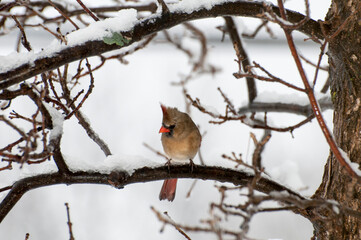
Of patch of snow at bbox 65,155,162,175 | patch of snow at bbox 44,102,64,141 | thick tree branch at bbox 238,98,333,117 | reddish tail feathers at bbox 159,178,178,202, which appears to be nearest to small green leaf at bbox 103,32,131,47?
patch of snow at bbox 44,102,64,141

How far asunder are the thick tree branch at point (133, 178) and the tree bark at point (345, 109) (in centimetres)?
22

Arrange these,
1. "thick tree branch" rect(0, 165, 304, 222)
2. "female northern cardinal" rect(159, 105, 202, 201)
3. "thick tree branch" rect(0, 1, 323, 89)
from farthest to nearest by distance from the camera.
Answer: "female northern cardinal" rect(159, 105, 202, 201) → "thick tree branch" rect(0, 165, 304, 222) → "thick tree branch" rect(0, 1, 323, 89)

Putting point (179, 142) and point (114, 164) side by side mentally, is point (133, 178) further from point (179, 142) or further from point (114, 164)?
point (179, 142)

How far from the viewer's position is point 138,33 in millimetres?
2143

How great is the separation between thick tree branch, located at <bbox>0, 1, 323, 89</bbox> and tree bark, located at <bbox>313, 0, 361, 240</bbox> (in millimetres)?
126

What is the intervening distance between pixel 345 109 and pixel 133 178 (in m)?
1.02

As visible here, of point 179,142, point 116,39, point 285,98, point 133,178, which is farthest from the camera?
point 285,98

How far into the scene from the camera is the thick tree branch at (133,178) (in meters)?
2.20

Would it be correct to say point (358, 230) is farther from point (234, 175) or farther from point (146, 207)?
point (146, 207)

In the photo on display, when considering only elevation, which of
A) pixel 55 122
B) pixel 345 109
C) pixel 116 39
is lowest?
pixel 55 122

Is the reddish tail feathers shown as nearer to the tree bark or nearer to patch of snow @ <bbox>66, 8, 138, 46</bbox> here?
the tree bark

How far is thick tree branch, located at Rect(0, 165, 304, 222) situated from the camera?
2.20 m

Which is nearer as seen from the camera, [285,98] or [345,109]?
[345,109]

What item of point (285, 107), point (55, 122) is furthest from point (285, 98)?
point (55, 122)
